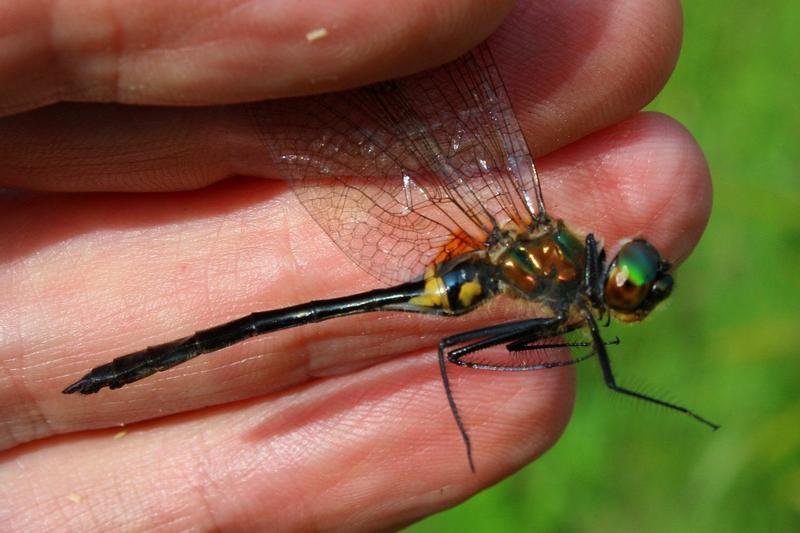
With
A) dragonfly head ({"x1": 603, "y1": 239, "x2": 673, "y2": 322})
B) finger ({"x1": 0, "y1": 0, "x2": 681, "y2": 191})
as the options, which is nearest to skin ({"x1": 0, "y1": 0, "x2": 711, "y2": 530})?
finger ({"x1": 0, "y1": 0, "x2": 681, "y2": 191})

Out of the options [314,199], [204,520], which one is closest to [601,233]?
[314,199]

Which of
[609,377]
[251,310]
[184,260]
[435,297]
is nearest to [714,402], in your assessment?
[609,377]

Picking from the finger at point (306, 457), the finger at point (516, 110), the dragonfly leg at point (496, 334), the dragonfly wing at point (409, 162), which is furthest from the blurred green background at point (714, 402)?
the finger at point (516, 110)

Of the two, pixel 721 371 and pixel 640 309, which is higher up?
pixel 640 309

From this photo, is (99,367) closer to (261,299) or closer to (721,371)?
(261,299)

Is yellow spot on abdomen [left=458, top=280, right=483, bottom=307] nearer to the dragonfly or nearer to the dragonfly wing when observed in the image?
the dragonfly

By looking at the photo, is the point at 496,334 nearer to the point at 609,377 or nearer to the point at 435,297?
the point at 435,297

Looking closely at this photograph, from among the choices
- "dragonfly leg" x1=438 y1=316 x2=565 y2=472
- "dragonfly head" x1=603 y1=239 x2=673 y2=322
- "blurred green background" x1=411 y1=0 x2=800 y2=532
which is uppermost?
"dragonfly head" x1=603 y1=239 x2=673 y2=322
